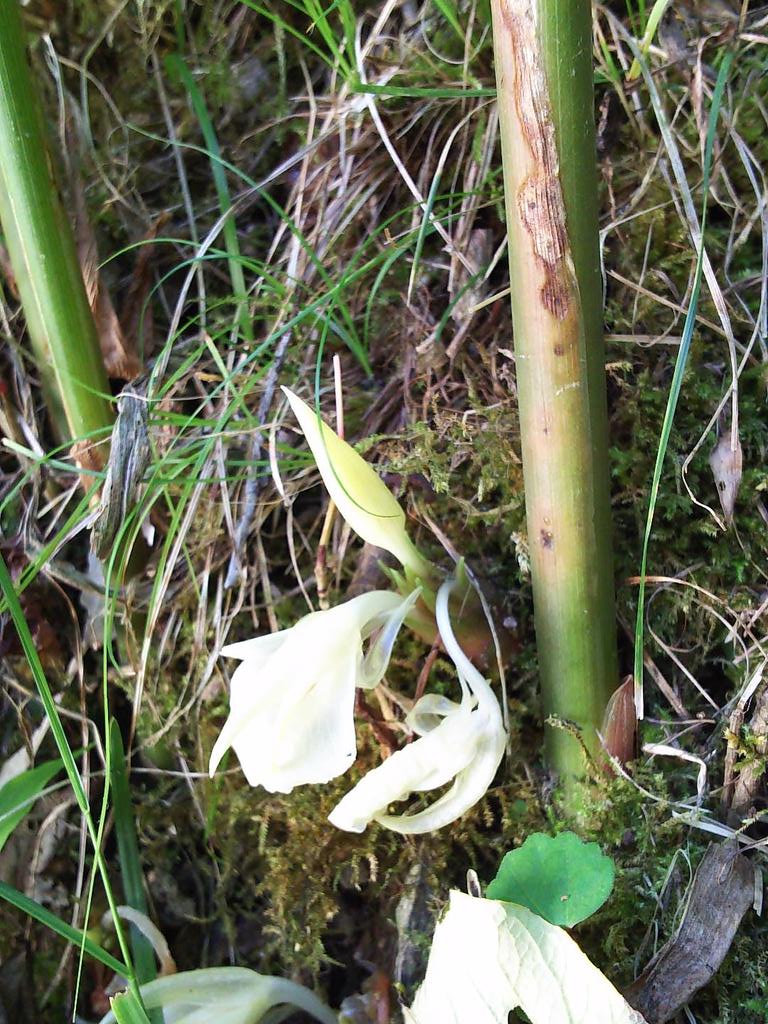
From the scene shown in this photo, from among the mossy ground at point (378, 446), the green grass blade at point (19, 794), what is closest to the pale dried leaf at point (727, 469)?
the mossy ground at point (378, 446)

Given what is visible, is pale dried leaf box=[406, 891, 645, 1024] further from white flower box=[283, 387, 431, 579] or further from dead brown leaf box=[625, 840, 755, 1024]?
white flower box=[283, 387, 431, 579]

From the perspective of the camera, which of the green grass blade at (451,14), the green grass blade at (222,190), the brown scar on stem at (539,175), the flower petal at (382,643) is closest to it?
the brown scar on stem at (539,175)

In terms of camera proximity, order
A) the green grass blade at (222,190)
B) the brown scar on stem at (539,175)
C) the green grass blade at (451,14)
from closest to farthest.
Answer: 1. the brown scar on stem at (539,175)
2. the green grass blade at (451,14)
3. the green grass blade at (222,190)

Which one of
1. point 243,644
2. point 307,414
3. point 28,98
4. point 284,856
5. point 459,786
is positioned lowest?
point 284,856

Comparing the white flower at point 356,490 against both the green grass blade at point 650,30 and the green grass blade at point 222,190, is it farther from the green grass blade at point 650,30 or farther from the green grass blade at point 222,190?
the green grass blade at point 650,30

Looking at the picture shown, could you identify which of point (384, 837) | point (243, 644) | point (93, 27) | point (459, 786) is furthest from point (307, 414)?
point (93, 27)

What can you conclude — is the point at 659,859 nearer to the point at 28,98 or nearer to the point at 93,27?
the point at 28,98
